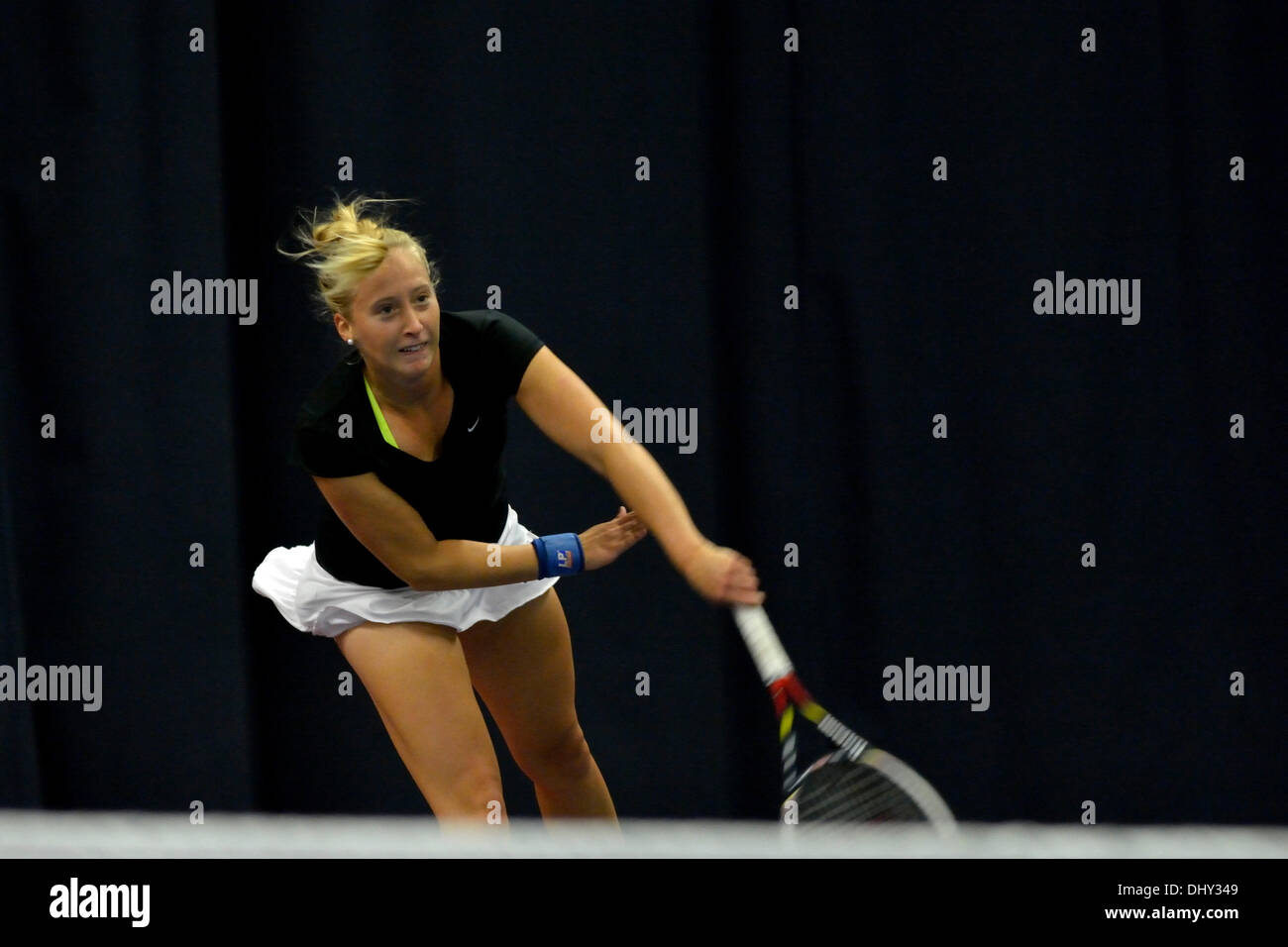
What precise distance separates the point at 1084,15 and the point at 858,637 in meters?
1.69

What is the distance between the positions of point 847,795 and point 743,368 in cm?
182

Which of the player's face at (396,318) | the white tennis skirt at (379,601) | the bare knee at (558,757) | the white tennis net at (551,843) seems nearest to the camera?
the white tennis net at (551,843)

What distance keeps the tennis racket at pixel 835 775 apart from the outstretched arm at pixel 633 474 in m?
0.06

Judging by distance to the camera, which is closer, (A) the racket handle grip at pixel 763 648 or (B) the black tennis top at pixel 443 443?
(A) the racket handle grip at pixel 763 648

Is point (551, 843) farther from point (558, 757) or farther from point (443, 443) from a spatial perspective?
point (558, 757)

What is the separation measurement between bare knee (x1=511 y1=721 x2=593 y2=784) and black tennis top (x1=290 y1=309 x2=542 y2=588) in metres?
0.38

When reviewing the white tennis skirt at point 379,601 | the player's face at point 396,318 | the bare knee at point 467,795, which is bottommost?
the bare knee at point 467,795

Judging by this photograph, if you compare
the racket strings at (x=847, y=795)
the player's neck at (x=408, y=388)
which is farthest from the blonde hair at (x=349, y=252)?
the racket strings at (x=847, y=795)

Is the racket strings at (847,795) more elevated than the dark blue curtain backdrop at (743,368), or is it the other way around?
the dark blue curtain backdrop at (743,368)

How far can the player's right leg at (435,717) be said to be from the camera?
230 cm

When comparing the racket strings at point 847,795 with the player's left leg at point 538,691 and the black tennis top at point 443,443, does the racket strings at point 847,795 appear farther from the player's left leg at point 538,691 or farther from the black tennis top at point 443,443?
the black tennis top at point 443,443

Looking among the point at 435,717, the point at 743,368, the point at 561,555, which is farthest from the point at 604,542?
the point at 743,368

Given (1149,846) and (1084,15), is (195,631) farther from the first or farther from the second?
(1149,846)

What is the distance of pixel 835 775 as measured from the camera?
195 cm
